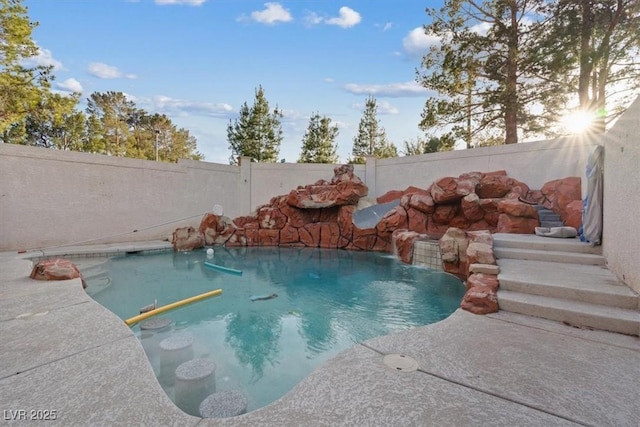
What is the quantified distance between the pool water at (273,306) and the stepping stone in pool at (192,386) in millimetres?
256

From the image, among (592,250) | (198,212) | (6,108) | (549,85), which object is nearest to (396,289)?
(592,250)

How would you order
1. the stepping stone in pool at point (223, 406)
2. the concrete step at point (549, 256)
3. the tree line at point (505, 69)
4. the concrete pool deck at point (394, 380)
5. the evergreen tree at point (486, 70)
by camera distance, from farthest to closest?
1. the evergreen tree at point (486, 70)
2. the tree line at point (505, 69)
3. the concrete step at point (549, 256)
4. the stepping stone in pool at point (223, 406)
5. the concrete pool deck at point (394, 380)

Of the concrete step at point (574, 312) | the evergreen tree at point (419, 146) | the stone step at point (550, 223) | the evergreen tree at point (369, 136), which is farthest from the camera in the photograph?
the evergreen tree at point (369, 136)

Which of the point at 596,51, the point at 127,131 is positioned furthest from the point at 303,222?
the point at 127,131

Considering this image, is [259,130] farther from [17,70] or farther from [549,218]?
[549,218]

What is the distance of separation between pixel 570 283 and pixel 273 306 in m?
3.75

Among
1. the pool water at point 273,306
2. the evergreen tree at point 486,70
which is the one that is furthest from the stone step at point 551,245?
the evergreen tree at point 486,70

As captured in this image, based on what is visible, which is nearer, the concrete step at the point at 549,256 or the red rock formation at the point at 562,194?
the concrete step at the point at 549,256

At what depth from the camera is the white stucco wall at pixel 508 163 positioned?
8.48 m

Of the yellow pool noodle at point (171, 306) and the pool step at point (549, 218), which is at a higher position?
the pool step at point (549, 218)

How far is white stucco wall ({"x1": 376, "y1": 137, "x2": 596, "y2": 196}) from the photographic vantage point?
8.48 metres

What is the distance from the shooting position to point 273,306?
15.1ft

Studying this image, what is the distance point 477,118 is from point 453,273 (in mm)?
8505

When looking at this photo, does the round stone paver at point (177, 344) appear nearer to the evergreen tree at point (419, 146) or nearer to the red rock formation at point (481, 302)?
the red rock formation at point (481, 302)
